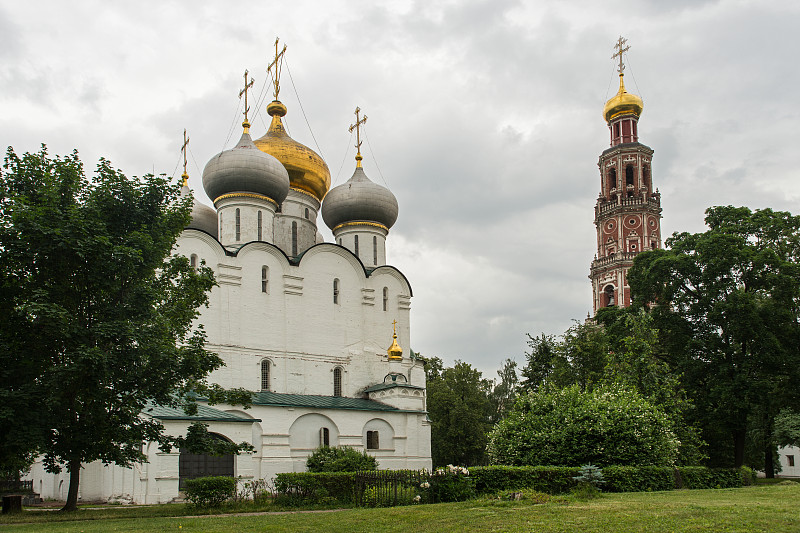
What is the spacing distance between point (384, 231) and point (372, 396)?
800 cm

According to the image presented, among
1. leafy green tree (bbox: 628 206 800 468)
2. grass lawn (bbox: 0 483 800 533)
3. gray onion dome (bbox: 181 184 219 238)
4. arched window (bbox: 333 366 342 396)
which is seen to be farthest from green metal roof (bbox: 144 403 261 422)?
leafy green tree (bbox: 628 206 800 468)

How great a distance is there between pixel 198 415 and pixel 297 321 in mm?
7212

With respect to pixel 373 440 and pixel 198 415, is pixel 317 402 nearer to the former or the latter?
pixel 373 440

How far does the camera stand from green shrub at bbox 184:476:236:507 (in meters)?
16.1

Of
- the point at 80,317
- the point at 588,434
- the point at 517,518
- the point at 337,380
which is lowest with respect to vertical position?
the point at 517,518

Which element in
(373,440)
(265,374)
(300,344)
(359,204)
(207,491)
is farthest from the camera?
(359,204)

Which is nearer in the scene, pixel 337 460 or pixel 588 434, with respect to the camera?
pixel 588 434

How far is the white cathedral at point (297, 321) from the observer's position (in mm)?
24812

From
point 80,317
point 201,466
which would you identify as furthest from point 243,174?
point 80,317

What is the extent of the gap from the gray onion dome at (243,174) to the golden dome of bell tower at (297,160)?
3491 millimetres

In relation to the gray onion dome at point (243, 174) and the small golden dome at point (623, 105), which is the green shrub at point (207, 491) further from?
the small golden dome at point (623, 105)

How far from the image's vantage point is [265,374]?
89.0 feet

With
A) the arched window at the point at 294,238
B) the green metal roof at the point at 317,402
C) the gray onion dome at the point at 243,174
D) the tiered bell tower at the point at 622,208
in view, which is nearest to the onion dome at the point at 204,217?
the gray onion dome at the point at 243,174

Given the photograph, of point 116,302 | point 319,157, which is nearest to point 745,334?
point 319,157
